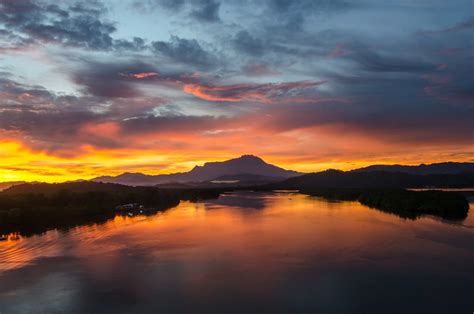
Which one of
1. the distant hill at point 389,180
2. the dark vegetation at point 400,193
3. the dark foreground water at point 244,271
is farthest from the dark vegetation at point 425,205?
the distant hill at point 389,180

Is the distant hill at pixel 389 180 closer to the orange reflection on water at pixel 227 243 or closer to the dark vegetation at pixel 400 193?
the dark vegetation at pixel 400 193

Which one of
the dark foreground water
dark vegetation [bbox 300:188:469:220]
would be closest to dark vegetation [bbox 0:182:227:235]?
the dark foreground water

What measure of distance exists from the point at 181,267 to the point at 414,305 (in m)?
12.2

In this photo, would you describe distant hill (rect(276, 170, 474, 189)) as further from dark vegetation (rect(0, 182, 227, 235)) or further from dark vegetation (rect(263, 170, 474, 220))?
dark vegetation (rect(0, 182, 227, 235))

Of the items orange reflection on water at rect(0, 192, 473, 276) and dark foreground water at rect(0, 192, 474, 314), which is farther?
orange reflection on water at rect(0, 192, 473, 276)

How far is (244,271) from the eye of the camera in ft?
71.5


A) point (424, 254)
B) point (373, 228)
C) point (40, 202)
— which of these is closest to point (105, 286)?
point (424, 254)

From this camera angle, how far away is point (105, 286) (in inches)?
769

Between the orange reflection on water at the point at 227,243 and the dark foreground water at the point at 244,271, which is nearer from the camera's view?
the dark foreground water at the point at 244,271

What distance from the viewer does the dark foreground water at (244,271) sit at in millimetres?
16703

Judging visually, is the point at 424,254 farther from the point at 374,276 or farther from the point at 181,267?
the point at 181,267

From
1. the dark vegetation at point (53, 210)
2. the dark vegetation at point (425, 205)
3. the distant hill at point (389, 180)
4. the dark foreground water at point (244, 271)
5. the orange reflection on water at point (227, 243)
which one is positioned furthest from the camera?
the distant hill at point (389, 180)

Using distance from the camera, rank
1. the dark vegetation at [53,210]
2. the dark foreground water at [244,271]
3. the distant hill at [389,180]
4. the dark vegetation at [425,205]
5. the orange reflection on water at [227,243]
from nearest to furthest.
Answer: the dark foreground water at [244,271] → the orange reflection on water at [227,243] → the dark vegetation at [53,210] → the dark vegetation at [425,205] → the distant hill at [389,180]

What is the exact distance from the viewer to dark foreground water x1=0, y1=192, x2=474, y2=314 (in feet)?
54.8
